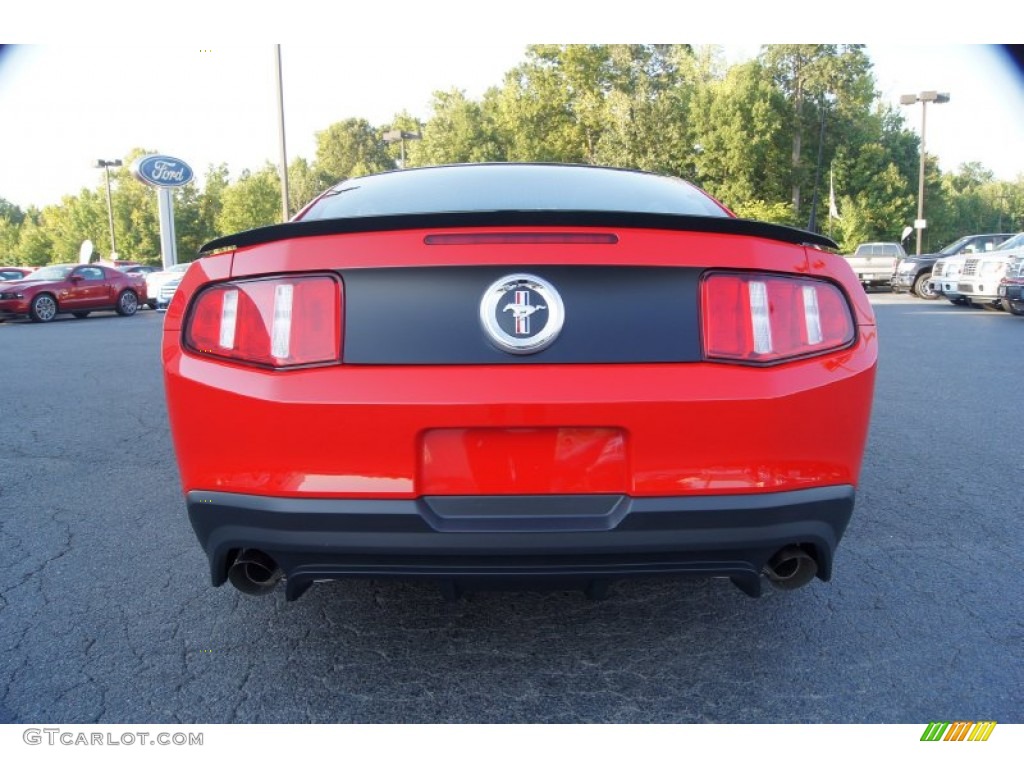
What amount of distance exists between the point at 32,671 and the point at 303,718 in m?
0.92

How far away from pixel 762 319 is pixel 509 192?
1133mm

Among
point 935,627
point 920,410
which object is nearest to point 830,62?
point 920,410

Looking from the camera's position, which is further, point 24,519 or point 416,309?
point 24,519

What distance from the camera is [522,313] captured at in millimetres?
1854

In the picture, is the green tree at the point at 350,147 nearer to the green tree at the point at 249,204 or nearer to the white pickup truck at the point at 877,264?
the green tree at the point at 249,204

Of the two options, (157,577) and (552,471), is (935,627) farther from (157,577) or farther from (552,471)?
(157,577)

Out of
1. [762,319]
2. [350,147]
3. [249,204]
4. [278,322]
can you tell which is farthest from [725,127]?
[350,147]

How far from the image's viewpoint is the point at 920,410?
6.04 meters

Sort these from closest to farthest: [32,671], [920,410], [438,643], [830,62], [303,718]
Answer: [303,718] → [32,671] → [438,643] → [920,410] → [830,62]

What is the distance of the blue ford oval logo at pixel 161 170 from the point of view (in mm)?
34906

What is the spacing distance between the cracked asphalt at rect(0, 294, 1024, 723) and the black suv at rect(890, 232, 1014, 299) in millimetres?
19049

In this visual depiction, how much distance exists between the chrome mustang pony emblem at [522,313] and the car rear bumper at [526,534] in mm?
388

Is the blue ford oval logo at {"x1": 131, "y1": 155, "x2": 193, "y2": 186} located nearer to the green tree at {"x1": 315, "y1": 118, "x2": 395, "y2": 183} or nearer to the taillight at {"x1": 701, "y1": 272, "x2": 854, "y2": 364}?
the taillight at {"x1": 701, "y1": 272, "x2": 854, "y2": 364}

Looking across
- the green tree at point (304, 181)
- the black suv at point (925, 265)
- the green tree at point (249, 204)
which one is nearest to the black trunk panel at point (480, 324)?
the black suv at point (925, 265)
